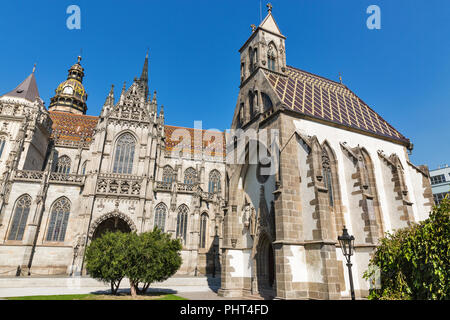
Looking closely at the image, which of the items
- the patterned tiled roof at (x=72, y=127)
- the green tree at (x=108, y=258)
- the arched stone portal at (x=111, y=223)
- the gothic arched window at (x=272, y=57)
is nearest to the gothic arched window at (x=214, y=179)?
the arched stone portal at (x=111, y=223)

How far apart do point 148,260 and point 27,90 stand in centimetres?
3606

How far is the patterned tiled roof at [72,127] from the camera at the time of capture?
133ft

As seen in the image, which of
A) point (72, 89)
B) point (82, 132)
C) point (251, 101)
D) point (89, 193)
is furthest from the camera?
point (72, 89)

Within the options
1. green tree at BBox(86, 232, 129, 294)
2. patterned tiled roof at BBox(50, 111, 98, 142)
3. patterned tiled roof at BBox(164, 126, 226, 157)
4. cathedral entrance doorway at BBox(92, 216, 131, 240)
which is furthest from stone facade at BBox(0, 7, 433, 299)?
green tree at BBox(86, 232, 129, 294)

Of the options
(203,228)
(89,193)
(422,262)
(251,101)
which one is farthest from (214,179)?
(422,262)

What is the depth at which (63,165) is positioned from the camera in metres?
38.1

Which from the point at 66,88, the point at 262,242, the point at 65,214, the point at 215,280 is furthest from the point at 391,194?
the point at 66,88

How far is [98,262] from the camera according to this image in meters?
14.3

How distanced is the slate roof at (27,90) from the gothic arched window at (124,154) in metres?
15.3

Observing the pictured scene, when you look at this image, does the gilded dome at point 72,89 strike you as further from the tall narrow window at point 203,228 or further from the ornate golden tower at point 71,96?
the tall narrow window at point 203,228

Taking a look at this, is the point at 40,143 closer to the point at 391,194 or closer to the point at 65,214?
the point at 65,214

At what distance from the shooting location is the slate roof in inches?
1426

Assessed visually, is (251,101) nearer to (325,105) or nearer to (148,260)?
(325,105)
